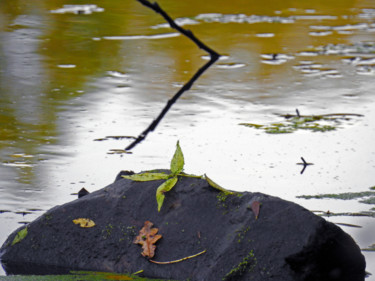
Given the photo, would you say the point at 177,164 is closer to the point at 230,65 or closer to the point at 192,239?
the point at 192,239

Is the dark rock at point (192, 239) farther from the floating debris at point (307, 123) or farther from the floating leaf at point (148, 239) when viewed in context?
the floating debris at point (307, 123)

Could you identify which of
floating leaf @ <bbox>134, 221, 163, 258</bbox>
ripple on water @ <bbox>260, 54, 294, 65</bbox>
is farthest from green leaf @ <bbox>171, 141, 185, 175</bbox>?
ripple on water @ <bbox>260, 54, 294, 65</bbox>

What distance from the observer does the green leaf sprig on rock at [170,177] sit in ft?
7.38

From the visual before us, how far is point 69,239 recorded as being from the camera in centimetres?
228

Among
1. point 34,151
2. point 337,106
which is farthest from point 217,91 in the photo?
point 34,151

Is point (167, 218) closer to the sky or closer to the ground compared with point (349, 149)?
closer to the sky

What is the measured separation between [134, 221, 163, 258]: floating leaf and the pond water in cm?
48

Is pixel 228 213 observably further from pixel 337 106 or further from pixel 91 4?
pixel 91 4

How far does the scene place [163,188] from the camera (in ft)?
7.43

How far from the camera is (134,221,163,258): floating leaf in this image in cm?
218

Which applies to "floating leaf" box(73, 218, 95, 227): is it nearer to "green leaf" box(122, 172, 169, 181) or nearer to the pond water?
"green leaf" box(122, 172, 169, 181)


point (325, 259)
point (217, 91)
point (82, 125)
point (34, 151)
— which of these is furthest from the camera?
point (217, 91)

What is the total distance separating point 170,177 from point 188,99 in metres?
2.20

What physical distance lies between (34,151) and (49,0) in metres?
5.36
